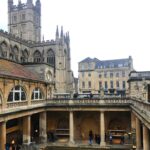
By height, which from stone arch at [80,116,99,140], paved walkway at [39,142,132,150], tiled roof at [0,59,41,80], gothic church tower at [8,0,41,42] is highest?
gothic church tower at [8,0,41,42]

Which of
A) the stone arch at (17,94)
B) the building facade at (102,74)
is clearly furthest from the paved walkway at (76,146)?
the building facade at (102,74)

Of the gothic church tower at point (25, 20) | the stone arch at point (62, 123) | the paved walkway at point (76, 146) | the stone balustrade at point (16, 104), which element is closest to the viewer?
the stone balustrade at point (16, 104)

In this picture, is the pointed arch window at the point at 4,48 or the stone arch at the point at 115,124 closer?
the stone arch at the point at 115,124

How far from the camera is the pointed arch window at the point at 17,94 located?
869 inches

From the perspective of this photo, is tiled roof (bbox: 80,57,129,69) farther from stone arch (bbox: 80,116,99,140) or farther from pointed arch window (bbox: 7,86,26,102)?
pointed arch window (bbox: 7,86,26,102)

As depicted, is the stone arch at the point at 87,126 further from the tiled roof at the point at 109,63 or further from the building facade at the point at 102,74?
the tiled roof at the point at 109,63

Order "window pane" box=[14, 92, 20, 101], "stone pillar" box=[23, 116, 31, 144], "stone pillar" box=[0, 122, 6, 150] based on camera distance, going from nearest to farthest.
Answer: "stone pillar" box=[0, 122, 6, 150], "window pane" box=[14, 92, 20, 101], "stone pillar" box=[23, 116, 31, 144]

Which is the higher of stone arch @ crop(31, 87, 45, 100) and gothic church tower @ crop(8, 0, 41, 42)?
gothic church tower @ crop(8, 0, 41, 42)

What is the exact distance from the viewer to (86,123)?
32344 millimetres

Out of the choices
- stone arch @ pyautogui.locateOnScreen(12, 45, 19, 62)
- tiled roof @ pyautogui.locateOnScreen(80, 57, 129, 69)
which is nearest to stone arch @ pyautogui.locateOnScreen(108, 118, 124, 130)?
stone arch @ pyautogui.locateOnScreen(12, 45, 19, 62)

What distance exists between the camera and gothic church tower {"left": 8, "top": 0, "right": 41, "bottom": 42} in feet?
295

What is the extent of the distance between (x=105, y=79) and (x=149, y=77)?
52649mm

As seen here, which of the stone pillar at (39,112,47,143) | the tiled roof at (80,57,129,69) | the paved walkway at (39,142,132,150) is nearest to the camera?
the paved walkway at (39,142,132,150)

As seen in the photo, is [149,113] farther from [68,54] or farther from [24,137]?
[68,54]
